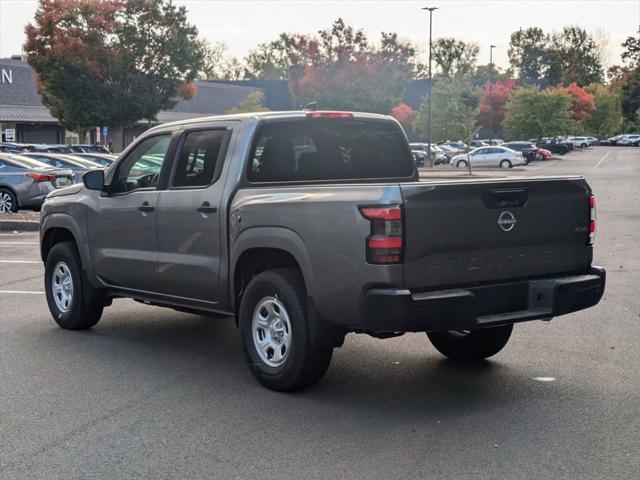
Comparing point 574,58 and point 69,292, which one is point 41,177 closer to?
point 69,292

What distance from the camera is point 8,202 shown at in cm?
2116

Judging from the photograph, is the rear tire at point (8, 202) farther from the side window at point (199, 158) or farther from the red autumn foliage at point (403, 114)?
the red autumn foliage at point (403, 114)

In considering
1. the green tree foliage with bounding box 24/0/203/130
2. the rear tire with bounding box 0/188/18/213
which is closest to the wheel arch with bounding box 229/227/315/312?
the rear tire with bounding box 0/188/18/213

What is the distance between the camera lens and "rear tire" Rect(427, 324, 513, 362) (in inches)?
281

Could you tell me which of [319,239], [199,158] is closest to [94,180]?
[199,158]

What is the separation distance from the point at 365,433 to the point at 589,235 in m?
2.32

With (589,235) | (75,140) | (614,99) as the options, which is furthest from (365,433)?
(614,99)

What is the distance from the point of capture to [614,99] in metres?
128

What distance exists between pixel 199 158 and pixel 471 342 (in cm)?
261

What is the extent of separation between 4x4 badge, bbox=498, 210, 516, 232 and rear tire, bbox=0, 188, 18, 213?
1719cm

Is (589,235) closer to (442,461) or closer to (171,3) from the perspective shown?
(442,461)

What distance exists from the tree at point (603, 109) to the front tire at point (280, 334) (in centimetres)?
12522

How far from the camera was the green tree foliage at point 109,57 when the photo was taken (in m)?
45.7

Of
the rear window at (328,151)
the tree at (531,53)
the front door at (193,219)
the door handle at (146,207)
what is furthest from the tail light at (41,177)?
the tree at (531,53)
